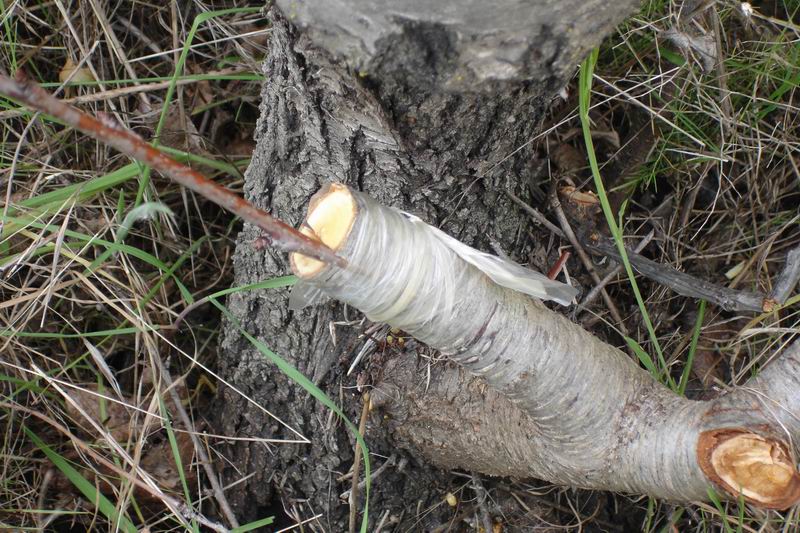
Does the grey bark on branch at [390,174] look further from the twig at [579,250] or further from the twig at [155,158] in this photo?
the twig at [155,158]

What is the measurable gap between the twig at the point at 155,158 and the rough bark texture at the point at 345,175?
0.84 ft

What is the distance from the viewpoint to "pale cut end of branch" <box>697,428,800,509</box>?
88 cm

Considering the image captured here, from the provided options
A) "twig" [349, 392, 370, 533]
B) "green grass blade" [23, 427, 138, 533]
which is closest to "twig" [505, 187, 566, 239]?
"twig" [349, 392, 370, 533]

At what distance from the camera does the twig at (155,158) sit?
0.57m

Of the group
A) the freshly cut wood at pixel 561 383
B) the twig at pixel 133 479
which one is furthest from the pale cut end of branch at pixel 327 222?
the twig at pixel 133 479

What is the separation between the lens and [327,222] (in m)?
0.87

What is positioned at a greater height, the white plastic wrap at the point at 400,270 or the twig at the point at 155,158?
the twig at the point at 155,158

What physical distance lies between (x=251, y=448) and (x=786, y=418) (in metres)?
1.02

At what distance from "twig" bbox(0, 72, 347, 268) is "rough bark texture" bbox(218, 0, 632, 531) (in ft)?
0.84

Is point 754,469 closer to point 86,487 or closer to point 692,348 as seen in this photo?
point 692,348

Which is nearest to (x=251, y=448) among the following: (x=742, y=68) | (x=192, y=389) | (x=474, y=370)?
(x=192, y=389)

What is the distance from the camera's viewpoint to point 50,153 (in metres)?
→ 1.55

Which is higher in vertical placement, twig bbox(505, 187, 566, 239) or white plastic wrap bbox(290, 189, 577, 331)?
white plastic wrap bbox(290, 189, 577, 331)

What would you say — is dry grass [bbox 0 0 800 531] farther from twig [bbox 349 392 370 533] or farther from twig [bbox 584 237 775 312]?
twig [bbox 349 392 370 533]
